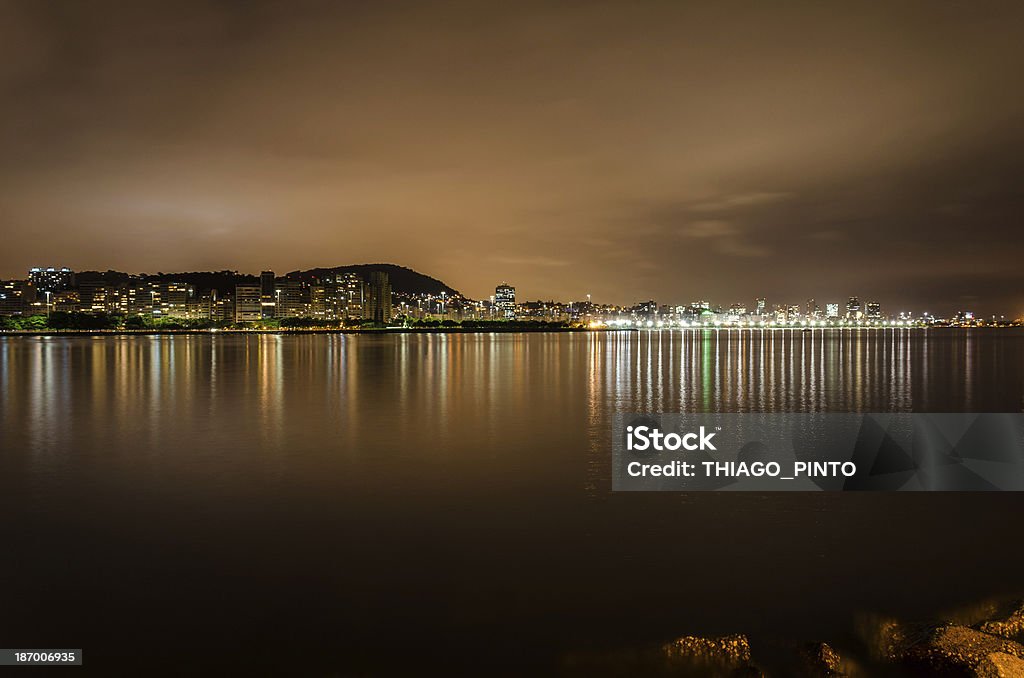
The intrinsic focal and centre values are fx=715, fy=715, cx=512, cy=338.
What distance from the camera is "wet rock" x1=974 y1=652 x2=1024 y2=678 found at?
546 cm

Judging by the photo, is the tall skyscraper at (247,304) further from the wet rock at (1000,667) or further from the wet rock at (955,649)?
the wet rock at (1000,667)

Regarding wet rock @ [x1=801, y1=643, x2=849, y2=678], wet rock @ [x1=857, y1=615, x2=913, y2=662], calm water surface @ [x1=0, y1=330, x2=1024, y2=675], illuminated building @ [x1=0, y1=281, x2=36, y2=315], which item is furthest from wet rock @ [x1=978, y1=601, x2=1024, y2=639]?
illuminated building @ [x1=0, y1=281, x2=36, y2=315]

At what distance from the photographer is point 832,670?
19.5ft

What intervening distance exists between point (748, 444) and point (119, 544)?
12.8 m

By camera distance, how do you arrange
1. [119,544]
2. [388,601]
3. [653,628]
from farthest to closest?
[119,544] < [388,601] < [653,628]

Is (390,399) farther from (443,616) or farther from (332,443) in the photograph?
(443,616)

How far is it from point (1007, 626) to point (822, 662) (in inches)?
72.7

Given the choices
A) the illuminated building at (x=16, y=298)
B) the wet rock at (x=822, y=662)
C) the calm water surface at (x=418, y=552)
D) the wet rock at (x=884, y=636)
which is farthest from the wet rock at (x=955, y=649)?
the illuminated building at (x=16, y=298)

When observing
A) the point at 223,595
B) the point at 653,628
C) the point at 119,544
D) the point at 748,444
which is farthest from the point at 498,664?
the point at 748,444

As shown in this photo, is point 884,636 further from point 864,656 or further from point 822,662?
point 822,662

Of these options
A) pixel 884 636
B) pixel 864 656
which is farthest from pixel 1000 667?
pixel 884 636

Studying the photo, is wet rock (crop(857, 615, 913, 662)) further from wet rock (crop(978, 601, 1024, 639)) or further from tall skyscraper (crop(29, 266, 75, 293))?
tall skyscraper (crop(29, 266, 75, 293))

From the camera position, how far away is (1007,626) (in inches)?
251

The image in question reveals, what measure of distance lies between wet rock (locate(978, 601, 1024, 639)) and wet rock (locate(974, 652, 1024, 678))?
650 mm
